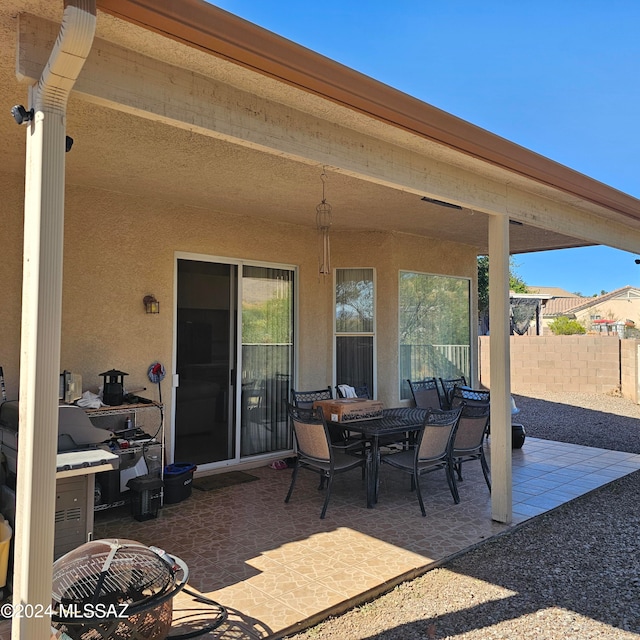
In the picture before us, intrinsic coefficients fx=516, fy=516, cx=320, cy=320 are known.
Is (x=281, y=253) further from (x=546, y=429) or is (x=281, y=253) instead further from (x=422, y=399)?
(x=546, y=429)

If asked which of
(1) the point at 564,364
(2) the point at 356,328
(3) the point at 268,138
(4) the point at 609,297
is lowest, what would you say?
(1) the point at 564,364

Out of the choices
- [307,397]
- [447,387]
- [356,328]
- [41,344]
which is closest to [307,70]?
[41,344]

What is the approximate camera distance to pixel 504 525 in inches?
171

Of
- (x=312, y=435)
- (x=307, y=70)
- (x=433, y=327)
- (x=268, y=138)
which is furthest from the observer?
(x=433, y=327)

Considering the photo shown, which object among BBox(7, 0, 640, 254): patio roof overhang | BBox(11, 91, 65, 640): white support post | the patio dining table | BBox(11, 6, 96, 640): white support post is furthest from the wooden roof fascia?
the patio dining table

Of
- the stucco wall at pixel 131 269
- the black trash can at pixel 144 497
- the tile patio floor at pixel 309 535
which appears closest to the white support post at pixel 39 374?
the tile patio floor at pixel 309 535

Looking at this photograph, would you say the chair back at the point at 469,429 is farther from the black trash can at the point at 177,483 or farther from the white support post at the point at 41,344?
the white support post at the point at 41,344

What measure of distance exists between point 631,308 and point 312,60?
46972 mm

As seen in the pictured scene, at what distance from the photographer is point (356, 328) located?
7230 mm

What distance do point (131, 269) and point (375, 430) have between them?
292 cm

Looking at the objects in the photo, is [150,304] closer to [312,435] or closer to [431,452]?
[312,435]

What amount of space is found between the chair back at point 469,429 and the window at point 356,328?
2091mm

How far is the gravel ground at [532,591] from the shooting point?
2.82 m

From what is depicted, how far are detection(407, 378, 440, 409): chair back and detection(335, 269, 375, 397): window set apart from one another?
0.68 metres
